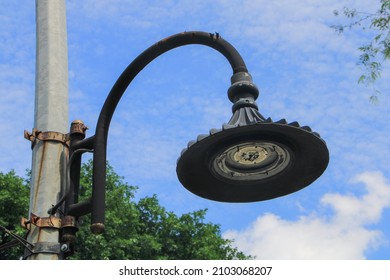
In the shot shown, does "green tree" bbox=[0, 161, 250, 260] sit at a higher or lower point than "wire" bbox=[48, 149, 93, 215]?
higher

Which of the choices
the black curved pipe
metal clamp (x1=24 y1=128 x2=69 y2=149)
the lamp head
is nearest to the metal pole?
metal clamp (x1=24 y1=128 x2=69 y2=149)

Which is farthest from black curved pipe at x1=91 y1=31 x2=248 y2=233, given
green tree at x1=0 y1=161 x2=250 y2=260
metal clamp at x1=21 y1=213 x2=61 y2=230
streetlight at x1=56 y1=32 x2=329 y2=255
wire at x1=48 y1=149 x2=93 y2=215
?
green tree at x1=0 y1=161 x2=250 y2=260

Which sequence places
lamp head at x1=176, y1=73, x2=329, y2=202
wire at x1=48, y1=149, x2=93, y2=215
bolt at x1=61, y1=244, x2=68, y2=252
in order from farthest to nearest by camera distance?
1. lamp head at x1=176, y1=73, x2=329, y2=202
2. wire at x1=48, y1=149, x2=93, y2=215
3. bolt at x1=61, y1=244, x2=68, y2=252

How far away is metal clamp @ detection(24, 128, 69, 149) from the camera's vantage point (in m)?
4.30

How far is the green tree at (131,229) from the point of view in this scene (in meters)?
26.2

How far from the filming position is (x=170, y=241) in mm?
29828

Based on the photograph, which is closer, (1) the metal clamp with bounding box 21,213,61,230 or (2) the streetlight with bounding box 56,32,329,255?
(1) the metal clamp with bounding box 21,213,61,230

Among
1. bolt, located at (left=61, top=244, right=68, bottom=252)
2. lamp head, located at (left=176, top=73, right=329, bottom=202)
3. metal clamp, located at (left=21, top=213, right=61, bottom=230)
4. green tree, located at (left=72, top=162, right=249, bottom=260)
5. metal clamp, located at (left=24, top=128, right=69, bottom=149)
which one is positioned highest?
green tree, located at (left=72, top=162, right=249, bottom=260)

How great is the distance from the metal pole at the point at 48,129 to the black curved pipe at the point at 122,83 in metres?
0.25

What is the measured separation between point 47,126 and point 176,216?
88.6 ft

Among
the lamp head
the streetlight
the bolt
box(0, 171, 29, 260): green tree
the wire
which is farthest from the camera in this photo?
box(0, 171, 29, 260): green tree

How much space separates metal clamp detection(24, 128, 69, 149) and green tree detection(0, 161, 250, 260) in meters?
20.7

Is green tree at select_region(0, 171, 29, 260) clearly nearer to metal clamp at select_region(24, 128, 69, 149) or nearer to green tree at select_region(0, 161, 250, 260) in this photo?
green tree at select_region(0, 161, 250, 260)
